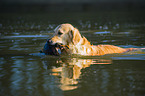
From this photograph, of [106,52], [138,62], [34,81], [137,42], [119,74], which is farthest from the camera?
[137,42]

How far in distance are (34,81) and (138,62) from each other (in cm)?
383

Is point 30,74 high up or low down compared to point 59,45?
down

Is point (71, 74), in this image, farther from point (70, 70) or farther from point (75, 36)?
point (75, 36)

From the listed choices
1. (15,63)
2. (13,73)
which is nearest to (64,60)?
(15,63)

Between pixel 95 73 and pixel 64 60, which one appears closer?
pixel 95 73

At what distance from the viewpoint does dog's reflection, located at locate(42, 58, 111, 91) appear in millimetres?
6745

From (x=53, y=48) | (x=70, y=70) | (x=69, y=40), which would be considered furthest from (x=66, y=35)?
(x=70, y=70)

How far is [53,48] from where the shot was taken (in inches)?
399

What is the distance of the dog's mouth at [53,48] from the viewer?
988cm

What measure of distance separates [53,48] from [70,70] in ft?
6.61

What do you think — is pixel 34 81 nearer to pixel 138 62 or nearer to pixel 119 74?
pixel 119 74

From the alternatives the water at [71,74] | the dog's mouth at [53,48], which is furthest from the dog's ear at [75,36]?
the water at [71,74]

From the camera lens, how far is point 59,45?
994 centimetres

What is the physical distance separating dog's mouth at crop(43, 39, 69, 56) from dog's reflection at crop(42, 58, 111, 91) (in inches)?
16.1
